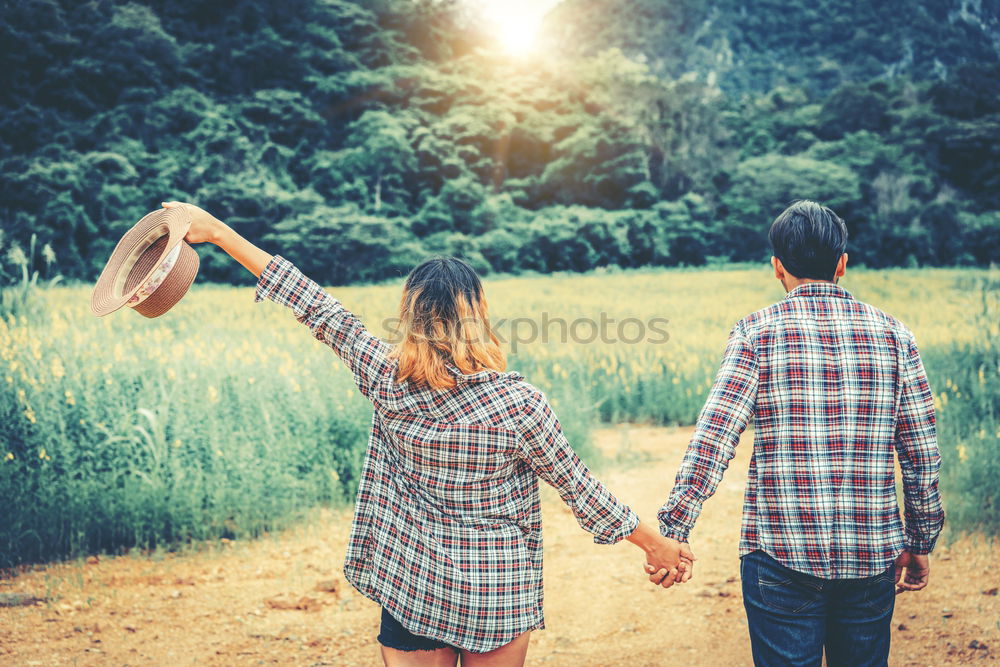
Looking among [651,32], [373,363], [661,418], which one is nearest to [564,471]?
[373,363]

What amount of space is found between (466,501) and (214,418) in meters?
3.19

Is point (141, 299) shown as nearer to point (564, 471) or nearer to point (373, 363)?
point (373, 363)

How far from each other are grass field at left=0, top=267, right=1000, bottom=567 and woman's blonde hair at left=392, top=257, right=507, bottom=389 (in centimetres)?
282

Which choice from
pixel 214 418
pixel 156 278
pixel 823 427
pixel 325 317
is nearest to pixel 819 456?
pixel 823 427

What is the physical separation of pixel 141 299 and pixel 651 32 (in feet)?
46.1

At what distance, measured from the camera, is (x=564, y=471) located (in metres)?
1.57

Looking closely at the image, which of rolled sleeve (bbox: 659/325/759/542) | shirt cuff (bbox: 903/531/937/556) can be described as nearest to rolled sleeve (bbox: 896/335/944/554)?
shirt cuff (bbox: 903/531/937/556)

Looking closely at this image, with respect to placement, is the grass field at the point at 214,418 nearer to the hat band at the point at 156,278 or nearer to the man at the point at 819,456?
the hat band at the point at 156,278

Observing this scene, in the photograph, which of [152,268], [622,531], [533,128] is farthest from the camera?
[533,128]

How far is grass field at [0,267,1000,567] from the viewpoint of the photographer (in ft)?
12.9

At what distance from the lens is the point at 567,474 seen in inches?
62.0

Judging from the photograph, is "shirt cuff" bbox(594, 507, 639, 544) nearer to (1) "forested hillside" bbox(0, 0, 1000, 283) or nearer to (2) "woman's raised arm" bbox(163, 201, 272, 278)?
(2) "woman's raised arm" bbox(163, 201, 272, 278)

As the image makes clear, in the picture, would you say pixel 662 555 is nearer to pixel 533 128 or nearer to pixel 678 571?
pixel 678 571

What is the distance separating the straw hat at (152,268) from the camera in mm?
1783
